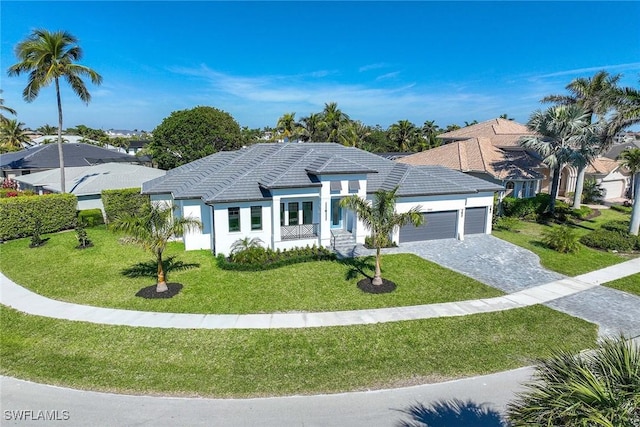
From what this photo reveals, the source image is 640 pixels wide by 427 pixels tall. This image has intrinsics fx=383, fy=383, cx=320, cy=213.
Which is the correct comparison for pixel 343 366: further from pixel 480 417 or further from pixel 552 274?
pixel 552 274

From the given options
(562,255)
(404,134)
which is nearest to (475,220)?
(562,255)

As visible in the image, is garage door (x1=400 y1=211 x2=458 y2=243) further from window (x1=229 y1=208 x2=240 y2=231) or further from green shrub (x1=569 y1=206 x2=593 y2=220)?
green shrub (x1=569 y1=206 x2=593 y2=220)

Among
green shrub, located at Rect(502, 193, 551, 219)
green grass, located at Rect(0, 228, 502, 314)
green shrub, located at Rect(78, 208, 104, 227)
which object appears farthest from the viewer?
green shrub, located at Rect(502, 193, 551, 219)

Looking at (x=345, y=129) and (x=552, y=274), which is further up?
(x=345, y=129)

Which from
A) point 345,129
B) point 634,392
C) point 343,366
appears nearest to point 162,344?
point 343,366

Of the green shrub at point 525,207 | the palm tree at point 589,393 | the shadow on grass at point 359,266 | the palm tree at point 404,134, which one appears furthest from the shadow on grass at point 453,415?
the palm tree at point 404,134

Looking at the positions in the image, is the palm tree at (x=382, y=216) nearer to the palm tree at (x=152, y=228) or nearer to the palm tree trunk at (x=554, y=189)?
the palm tree at (x=152, y=228)

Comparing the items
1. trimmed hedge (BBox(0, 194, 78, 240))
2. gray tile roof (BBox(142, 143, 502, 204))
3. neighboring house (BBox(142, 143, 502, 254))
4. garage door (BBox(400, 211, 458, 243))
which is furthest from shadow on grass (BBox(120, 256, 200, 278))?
garage door (BBox(400, 211, 458, 243))
